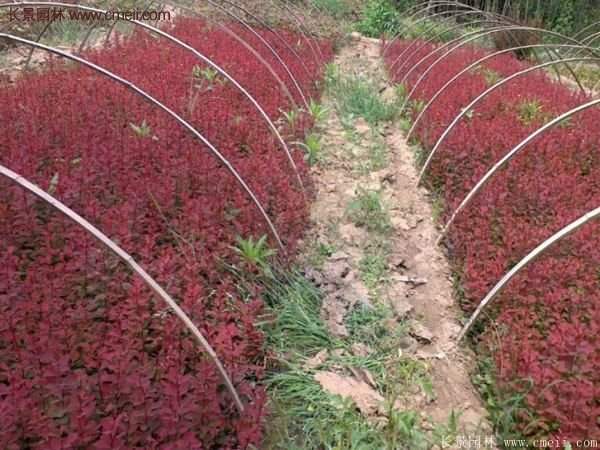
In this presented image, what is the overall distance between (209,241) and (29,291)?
43.3 inches

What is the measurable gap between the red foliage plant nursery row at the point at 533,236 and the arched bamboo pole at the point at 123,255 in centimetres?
161

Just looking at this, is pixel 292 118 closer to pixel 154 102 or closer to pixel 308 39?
pixel 154 102

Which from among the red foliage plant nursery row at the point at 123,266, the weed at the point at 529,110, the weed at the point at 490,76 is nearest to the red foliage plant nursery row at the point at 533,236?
the weed at the point at 529,110

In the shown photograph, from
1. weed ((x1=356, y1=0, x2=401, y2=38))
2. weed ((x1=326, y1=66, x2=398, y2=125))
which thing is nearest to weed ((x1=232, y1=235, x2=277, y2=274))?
weed ((x1=326, y1=66, x2=398, y2=125))

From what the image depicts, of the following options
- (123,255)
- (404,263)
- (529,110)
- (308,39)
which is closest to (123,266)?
(123,255)

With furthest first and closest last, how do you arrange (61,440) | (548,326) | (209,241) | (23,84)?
(23,84), (209,241), (548,326), (61,440)

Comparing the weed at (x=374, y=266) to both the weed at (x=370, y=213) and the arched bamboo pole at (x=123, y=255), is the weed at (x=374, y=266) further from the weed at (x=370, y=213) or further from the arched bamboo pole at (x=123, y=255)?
the arched bamboo pole at (x=123, y=255)

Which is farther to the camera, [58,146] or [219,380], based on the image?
[58,146]

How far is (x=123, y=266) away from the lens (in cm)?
276

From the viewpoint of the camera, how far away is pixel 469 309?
338cm

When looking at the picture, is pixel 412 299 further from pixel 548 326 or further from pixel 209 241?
pixel 209 241

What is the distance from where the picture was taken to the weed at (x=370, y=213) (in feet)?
14.2

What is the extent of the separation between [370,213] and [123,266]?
8.10 ft

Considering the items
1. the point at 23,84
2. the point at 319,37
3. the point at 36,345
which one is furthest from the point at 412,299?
the point at 319,37
